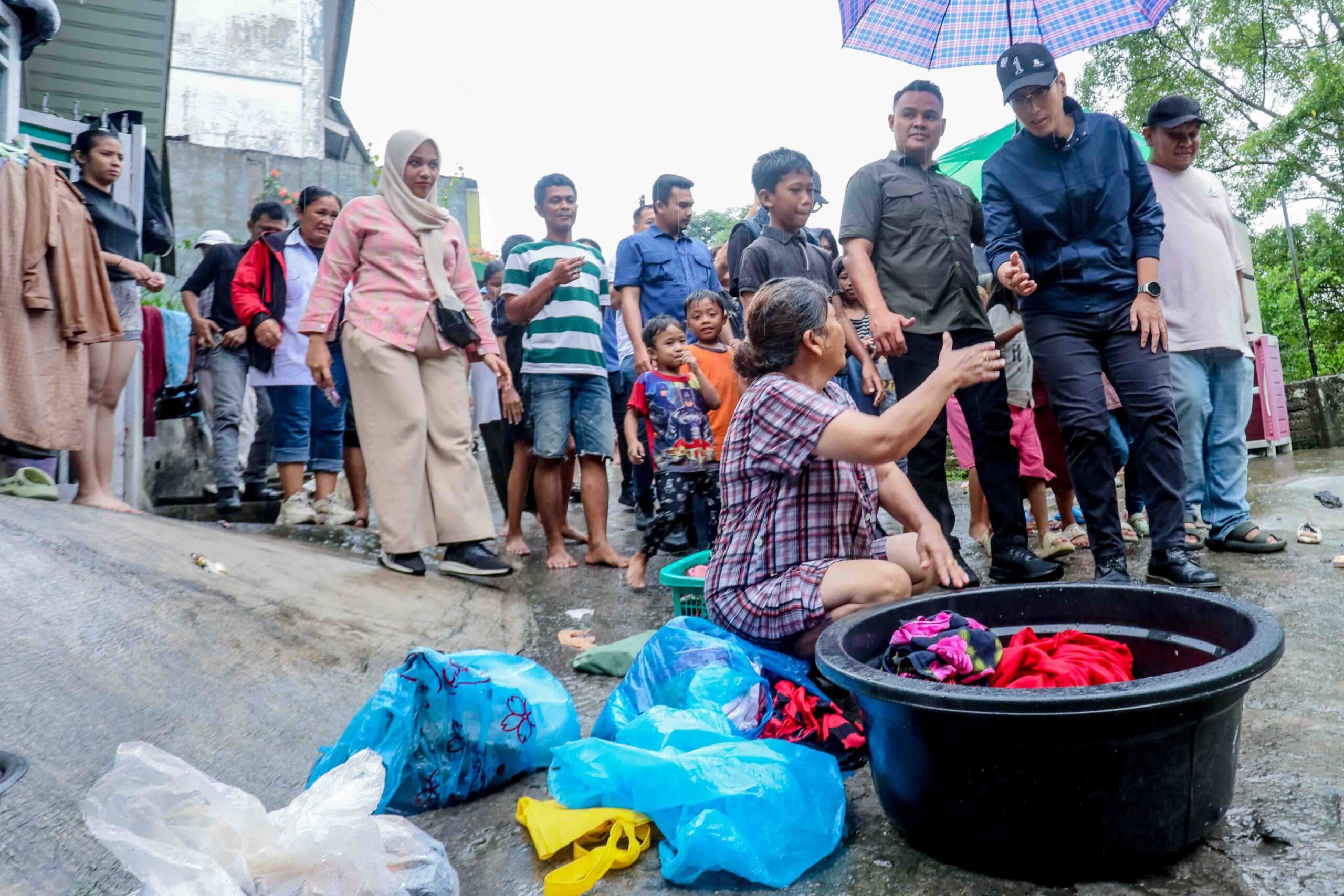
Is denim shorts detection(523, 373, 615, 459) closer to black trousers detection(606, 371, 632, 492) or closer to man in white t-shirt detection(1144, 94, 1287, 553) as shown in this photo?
black trousers detection(606, 371, 632, 492)

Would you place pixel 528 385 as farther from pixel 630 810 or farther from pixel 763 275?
pixel 630 810

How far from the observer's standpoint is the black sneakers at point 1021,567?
3895mm

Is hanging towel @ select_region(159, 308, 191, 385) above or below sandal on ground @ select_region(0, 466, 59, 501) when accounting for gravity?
above

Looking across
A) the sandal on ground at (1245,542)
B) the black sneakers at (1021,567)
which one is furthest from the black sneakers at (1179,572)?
the sandal on ground at (1245,542)

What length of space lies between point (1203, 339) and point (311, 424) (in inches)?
189

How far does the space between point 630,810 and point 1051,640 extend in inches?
38.5

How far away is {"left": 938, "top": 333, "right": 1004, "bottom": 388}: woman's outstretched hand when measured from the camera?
2314 millimetres

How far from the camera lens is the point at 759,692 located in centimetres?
226

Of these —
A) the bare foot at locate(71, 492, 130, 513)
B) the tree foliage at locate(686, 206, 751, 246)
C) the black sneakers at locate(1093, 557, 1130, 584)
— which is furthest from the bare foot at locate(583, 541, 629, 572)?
the tree foliage at locate(686, 206, 751, 246)

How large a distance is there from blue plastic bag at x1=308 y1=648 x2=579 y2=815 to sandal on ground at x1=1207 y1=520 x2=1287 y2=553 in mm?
3233

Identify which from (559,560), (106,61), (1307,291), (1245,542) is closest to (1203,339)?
(1245,542)

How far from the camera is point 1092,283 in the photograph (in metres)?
3.67

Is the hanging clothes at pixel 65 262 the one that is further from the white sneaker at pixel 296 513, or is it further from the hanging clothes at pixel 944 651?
the hanging clothes at pixel 944 651

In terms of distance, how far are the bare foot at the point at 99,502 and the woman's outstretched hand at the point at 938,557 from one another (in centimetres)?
344
